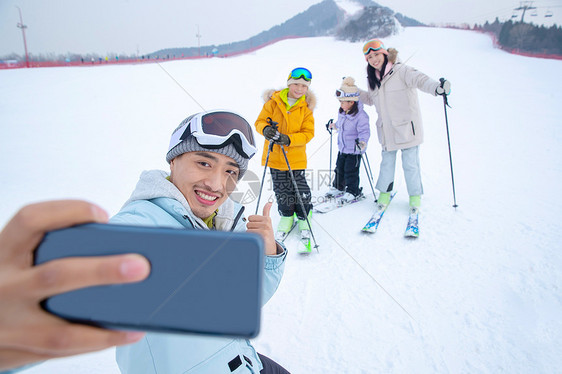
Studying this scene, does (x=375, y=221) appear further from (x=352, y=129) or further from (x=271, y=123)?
(x=271, y=123)

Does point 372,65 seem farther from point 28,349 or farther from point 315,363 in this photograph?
point 28,349

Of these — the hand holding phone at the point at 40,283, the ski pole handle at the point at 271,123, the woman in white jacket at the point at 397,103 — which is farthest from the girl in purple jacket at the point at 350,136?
the hand holding phone at the point at 40,283

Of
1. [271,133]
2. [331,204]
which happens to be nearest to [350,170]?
[331,204]

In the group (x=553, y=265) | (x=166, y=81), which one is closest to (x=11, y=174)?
(x=553, y=265)

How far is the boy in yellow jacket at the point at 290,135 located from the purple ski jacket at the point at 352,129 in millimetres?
1323

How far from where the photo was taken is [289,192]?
12.7 feet

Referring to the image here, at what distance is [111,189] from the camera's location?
17.3ft

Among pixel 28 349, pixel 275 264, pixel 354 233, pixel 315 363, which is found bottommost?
pixel 315 363

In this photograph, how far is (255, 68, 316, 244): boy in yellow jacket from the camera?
345 cm

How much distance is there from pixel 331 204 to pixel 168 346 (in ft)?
13.4

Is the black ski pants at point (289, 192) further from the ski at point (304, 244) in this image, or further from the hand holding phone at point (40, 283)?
the hand holding phone at point (40, 283)

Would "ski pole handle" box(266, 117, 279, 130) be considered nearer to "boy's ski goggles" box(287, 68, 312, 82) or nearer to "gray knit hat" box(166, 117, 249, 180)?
"boy's ski goggles" box(287, 68, 312, 82)

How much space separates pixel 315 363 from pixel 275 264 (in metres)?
1.16

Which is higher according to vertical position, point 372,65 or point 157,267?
point 372,65
